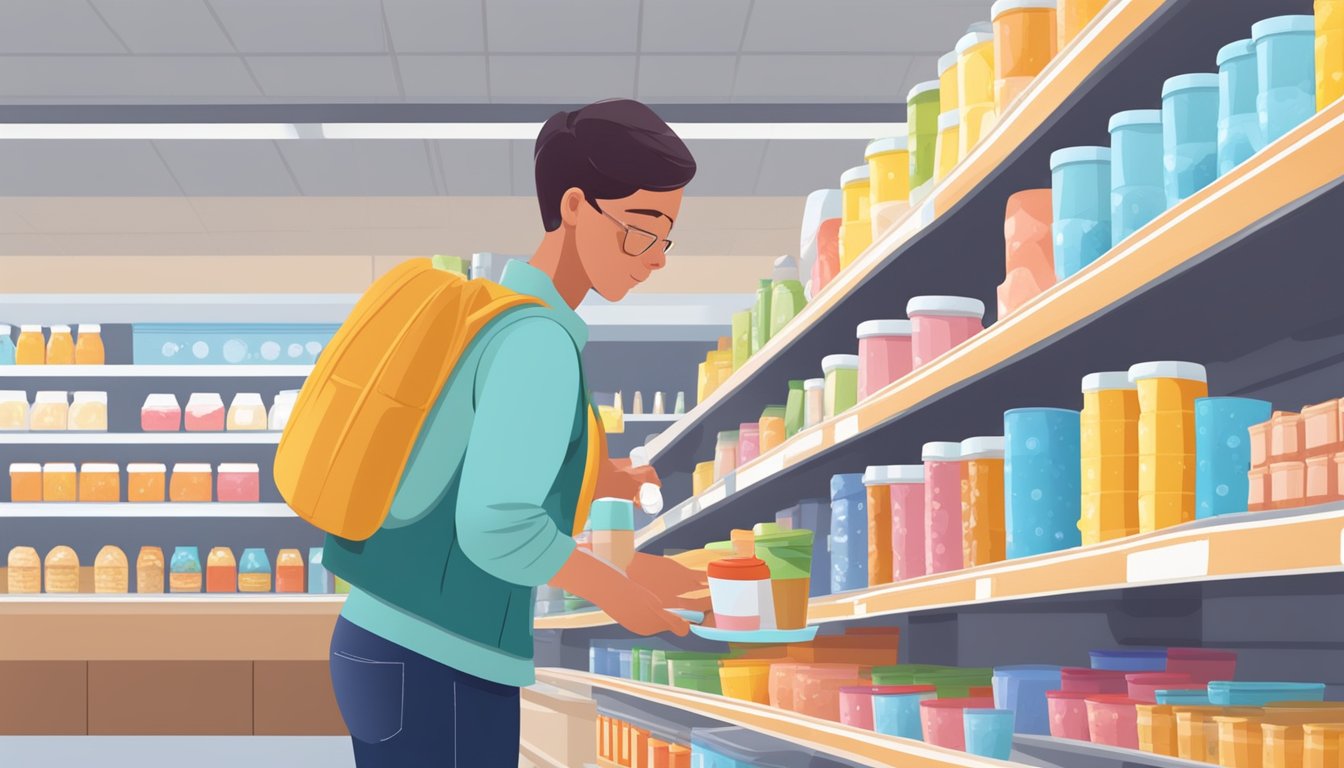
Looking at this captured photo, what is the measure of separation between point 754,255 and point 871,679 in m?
7.49

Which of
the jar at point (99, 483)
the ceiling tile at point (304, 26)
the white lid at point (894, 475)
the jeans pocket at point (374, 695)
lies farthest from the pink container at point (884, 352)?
the jar at point (99, 483)

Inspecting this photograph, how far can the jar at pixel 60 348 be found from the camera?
826 cm

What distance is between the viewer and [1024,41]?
1927mm

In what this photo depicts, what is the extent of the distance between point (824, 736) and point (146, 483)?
6.86 meters

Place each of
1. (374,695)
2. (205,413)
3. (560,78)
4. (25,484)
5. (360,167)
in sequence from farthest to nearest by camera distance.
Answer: (205,413) < (25,484) < (360,167) < (560,78) < (374,695)

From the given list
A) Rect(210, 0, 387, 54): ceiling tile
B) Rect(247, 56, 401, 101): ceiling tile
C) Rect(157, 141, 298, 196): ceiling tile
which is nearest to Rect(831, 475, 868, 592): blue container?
Rect(210, 0, 387, 54): ceiling tile

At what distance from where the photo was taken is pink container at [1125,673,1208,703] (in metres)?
1.55

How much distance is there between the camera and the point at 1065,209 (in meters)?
1.65

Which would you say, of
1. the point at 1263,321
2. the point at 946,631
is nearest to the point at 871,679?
the point at 946,631

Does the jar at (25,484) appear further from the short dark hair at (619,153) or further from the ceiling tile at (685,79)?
the short dark hair at (619,153)

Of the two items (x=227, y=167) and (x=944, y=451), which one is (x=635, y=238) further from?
(x=227, y=167)

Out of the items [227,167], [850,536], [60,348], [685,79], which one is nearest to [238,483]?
[60,348]

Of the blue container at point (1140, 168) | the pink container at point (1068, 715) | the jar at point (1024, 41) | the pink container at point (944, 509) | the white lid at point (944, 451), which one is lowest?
the pink container at point (1068, 715)

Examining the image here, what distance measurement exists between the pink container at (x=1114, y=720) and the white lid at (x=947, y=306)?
0.74 metres
